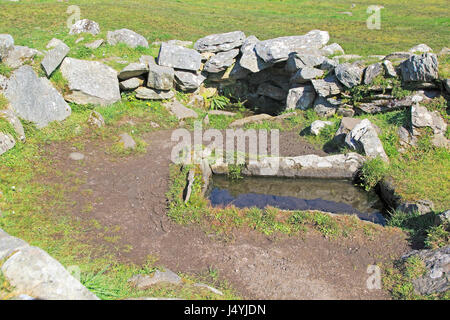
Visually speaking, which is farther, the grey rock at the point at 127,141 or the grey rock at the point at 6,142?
the grey rock at the point at 127,141

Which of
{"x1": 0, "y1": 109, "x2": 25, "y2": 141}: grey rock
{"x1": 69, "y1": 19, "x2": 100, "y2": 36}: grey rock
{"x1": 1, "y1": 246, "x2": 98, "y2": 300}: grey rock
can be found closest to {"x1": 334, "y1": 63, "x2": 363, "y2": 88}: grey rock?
{"x1": 69, "y1": 19, "x2": 100, "y2": 36}: grey rock

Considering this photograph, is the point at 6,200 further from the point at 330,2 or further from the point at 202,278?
the point at 330,2

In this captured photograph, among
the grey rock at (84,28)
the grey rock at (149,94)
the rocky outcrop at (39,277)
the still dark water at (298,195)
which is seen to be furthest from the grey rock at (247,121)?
the rocky outcrop at (39,277)

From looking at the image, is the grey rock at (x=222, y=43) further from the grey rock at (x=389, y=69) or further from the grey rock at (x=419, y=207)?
the grey rock at (x=419, y=207)

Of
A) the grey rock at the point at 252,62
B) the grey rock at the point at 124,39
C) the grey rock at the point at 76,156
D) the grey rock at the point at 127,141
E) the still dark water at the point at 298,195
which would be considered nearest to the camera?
the still dark water at the point at 298,195

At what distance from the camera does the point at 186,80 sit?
65.5ft

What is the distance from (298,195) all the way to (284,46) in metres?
10.0

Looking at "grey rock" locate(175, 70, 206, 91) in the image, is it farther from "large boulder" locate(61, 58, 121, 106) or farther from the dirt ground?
the dirt ground

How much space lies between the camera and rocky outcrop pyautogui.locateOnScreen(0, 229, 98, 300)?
540 cm

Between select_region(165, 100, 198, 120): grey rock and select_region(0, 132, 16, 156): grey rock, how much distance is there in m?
7.49

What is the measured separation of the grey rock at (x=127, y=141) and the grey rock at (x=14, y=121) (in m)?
3.62

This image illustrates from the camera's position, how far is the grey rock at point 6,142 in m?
12.7

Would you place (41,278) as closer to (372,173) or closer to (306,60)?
(372,173)
